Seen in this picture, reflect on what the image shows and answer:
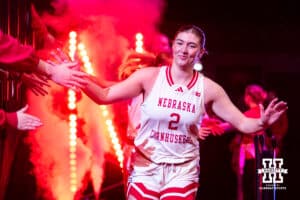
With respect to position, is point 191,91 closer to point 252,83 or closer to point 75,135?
point 75,135

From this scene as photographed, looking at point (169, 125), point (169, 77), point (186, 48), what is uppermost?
point (186, 48)

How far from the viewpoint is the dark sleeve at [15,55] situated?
191 inches

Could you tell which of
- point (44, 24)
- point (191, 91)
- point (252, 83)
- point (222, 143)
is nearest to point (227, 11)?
point (252, 83)

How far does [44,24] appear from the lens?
25.7ft

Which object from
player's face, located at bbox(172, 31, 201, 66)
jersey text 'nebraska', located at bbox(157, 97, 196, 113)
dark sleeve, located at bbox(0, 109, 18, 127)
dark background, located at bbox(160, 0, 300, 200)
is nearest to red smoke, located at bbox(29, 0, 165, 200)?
dark background, located at bbox(160, 0, 300, 200)

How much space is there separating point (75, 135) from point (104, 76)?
91cm

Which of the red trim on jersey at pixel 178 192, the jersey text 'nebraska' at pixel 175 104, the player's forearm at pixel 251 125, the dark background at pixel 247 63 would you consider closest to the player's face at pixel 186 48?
the jersey text 'nebraska' at pixel 175 104

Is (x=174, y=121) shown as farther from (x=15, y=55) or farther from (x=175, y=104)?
(x=15, y=55)

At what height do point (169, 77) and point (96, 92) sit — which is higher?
point (169, 77)

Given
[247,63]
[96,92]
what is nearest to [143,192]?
[96,92]

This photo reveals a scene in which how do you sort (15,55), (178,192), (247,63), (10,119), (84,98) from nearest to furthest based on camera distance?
1. (178,192)
2. (15,55)
3. (10,119)
4. (84,98)
5. (247,63)

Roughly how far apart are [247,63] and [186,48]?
196 inches

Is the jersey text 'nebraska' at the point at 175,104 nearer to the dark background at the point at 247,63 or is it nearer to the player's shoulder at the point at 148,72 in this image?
the player's shoulder at the point at 148,72

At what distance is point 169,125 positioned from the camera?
13.9 feet
